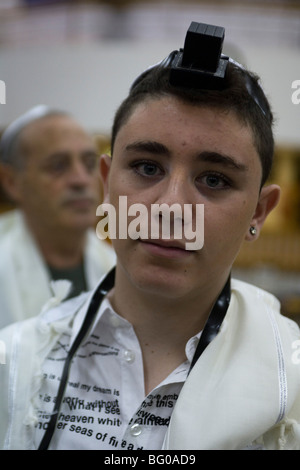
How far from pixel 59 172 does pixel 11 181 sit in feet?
0.95

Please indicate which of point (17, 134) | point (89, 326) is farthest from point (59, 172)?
point (89, 326)

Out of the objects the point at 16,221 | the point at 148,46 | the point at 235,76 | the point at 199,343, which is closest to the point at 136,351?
the point at 199,343

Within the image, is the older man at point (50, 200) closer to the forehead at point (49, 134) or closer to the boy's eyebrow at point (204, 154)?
the forehead at point (49, 134)

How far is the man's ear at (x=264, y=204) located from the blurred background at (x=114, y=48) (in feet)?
14.9

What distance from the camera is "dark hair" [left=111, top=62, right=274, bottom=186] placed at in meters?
0.90

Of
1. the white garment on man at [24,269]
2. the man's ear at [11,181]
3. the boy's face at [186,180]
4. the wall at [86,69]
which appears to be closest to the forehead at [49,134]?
the man's ear at [11,181]

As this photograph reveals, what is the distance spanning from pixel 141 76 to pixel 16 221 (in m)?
1.35

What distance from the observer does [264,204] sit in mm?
1046

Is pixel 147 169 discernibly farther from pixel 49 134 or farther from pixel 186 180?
pixel 49 134

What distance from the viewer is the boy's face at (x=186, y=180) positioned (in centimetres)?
88

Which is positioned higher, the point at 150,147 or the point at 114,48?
the point at 150,147

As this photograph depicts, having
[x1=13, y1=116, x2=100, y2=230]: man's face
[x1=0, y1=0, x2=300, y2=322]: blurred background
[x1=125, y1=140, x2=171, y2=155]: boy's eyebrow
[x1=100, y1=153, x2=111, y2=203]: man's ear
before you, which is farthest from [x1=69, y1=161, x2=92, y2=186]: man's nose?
[x1=0, y1=0, x2=300, y2=322]: blurred background

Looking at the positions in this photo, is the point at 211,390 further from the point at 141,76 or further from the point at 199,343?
the point at 141,76

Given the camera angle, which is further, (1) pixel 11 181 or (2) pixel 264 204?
(1) pixel 11 181
